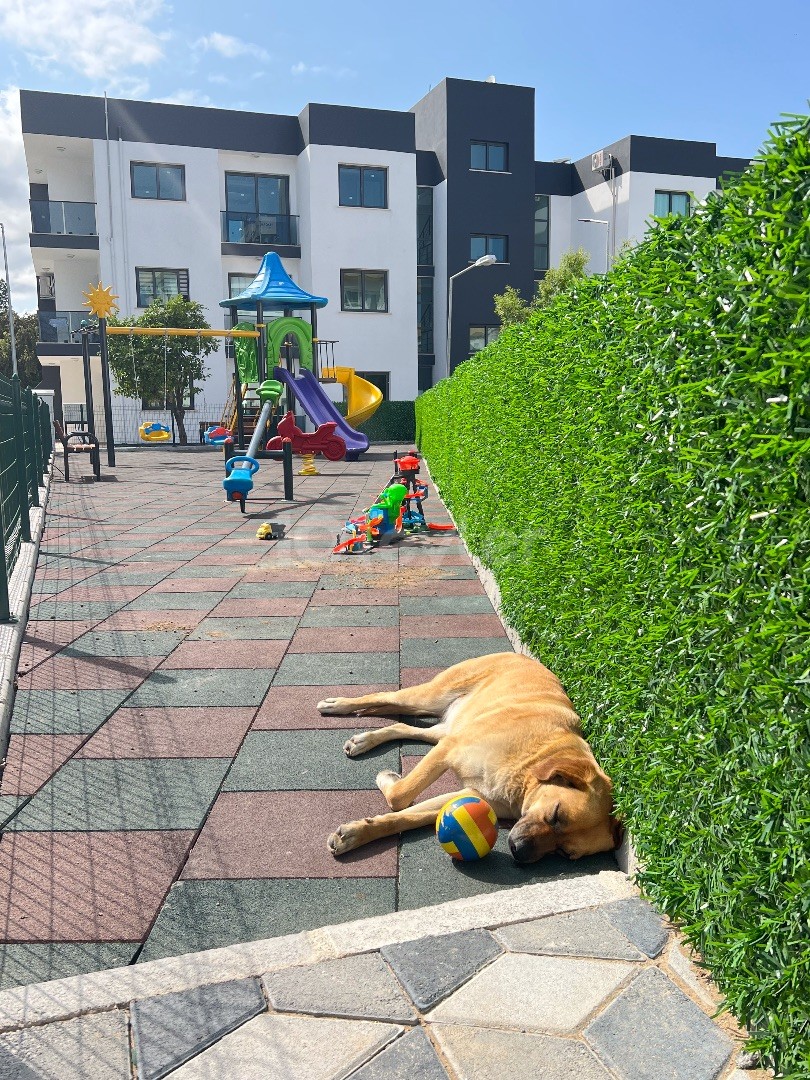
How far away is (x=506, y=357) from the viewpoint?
713 cm

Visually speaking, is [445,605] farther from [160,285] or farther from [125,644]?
[160,285]

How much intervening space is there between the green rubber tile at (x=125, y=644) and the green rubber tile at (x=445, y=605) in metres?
1.90

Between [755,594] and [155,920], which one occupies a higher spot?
[755,594]

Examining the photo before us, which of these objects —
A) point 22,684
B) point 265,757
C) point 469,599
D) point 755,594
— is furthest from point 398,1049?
point 469,599

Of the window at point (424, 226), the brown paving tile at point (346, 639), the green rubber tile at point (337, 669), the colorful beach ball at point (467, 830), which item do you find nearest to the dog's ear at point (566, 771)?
the colorful beach ball at point (467, 830)

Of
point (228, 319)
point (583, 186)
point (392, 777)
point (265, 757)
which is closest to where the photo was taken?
point (392, 777)

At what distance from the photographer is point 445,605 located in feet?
24.2

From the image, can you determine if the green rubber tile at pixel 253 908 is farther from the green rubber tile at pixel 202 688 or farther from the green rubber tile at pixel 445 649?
the green rubber tile at pixel 445 649

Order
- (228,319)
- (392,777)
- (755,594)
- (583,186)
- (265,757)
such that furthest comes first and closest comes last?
(583,186), (228,319), (265,757), (392,777), (755,594)

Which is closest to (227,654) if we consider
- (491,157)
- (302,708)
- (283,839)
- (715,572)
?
(302,708)

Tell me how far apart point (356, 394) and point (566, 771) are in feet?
91.6

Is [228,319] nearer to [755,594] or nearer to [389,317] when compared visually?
[389,317]

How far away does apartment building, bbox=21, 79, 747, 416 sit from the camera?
3441 cm

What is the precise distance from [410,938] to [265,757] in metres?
1.72
